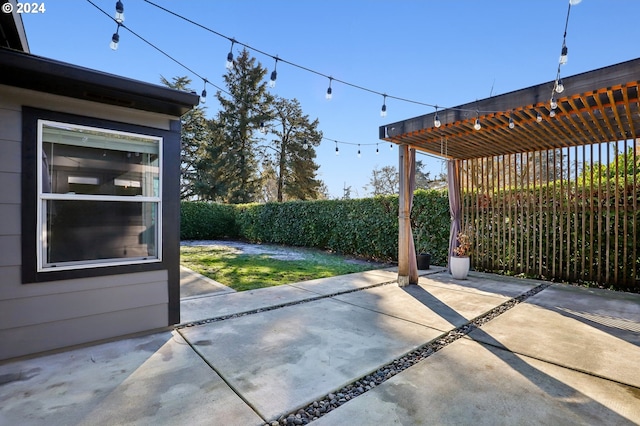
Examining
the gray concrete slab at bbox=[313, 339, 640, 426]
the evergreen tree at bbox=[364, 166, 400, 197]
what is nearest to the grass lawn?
the gray concrete slab at bbox=[313, 339, 640, 426]

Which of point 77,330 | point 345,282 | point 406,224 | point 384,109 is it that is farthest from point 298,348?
point 384,109

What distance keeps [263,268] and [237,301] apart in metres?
2.48

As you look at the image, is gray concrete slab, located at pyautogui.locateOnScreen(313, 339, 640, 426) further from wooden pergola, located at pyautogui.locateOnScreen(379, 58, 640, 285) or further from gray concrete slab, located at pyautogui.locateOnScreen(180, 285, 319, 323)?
wooden pergola, located at pyautogui.locateOnScreen(379, 58, 640, 285)

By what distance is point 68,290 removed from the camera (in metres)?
2.49

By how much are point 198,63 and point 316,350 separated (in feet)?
15.3

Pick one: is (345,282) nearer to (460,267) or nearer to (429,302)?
(429,302)

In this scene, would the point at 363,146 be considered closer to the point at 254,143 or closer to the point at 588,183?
the point at 588,183

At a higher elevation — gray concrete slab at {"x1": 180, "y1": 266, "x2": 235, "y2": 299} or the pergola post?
the pergola post

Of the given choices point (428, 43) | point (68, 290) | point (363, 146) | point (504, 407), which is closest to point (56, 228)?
point (68, 290)

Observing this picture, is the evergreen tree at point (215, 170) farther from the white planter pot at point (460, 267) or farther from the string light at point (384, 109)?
the white planter pot at point (460, 267)

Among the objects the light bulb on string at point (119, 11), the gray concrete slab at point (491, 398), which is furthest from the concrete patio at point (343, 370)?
the light bulb on string at point (119, 11)

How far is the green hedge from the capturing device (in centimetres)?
666

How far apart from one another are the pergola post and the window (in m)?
3.51

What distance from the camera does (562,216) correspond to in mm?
5156
